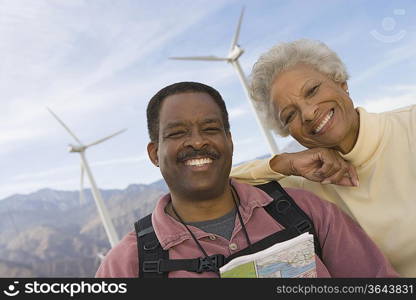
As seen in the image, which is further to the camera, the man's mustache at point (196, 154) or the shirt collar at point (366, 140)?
the shirt collar at point (366, 140)

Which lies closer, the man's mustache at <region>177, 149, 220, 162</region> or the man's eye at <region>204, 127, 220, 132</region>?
the man's mustache at <region>177, 149, 220, 162</region>

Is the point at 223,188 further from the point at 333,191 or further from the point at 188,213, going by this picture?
the point at 333,191

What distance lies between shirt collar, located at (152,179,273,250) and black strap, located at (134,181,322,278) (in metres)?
0.06

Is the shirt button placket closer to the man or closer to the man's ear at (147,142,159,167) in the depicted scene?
the man

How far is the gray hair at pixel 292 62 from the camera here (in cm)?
433

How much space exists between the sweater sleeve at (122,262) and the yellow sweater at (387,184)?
1.59 m

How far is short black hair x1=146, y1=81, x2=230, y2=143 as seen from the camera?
3926mm

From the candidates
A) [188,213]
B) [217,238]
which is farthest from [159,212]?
[217,238]

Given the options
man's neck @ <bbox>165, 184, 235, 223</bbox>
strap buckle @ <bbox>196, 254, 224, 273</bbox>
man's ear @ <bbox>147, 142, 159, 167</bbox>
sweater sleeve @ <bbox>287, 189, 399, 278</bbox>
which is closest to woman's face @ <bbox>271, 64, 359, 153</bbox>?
sweater sleeve @ <bbox>287, 189, 399, 278</bbox>

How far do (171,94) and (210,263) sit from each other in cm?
163

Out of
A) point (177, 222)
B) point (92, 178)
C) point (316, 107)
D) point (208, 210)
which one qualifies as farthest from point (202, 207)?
point (92, 178)

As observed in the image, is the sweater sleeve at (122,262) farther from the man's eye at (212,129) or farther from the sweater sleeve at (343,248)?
the sweater sleeve at (343,248)

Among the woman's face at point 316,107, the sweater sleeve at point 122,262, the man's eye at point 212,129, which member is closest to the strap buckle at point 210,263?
the sweater sleeve at point 122,262

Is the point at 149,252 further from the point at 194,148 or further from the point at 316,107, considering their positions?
the point at 316,107
